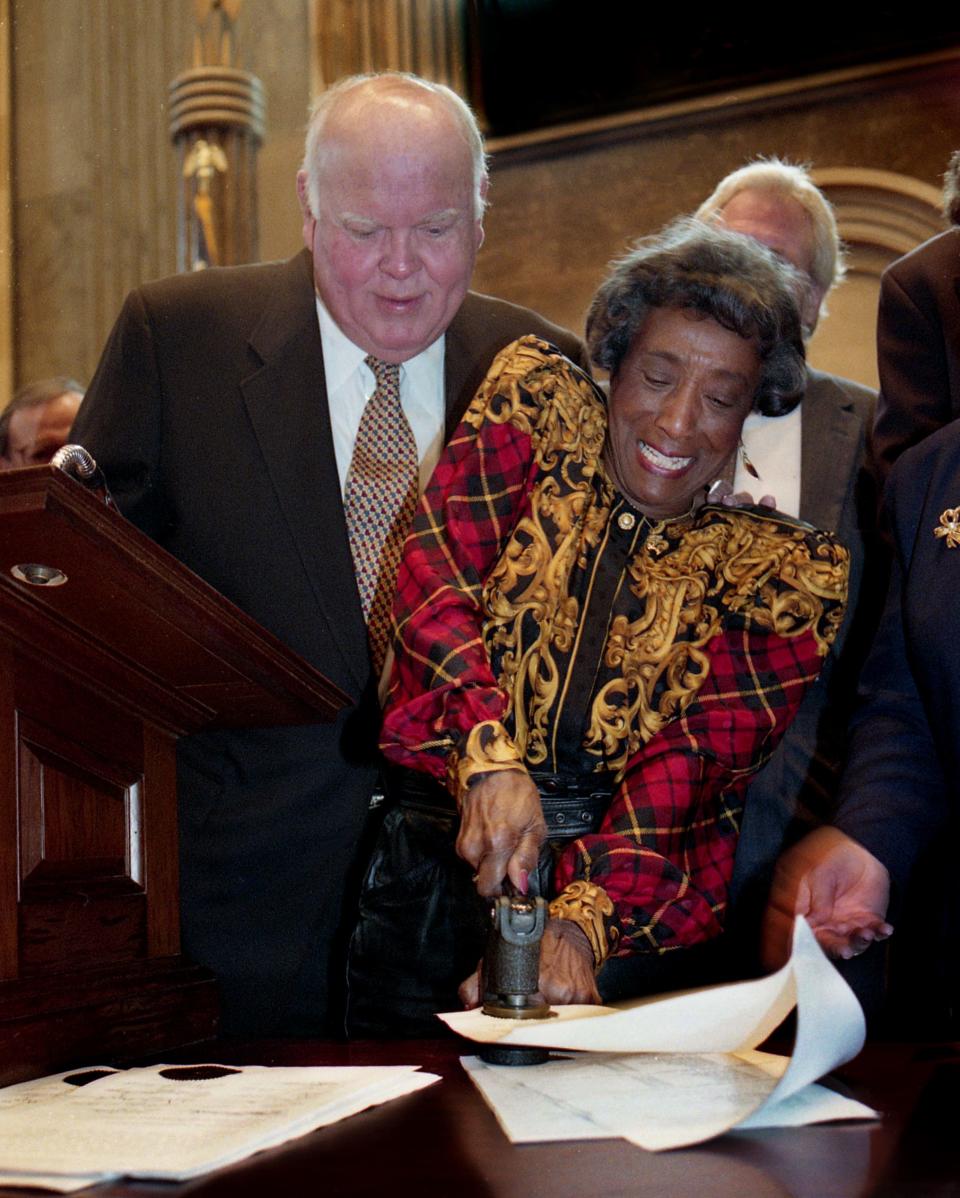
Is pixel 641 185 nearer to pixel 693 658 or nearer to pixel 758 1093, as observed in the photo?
pixel 693 658

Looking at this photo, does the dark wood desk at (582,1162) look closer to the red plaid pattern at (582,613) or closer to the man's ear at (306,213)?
the red plaid pattern at (582,613)

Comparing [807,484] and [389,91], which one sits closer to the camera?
[389,91]

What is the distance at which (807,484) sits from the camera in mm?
2869

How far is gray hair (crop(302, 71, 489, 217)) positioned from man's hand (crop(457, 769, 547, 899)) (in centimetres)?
135

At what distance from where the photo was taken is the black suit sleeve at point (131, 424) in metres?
2.42

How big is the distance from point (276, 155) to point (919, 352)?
357 centimetres

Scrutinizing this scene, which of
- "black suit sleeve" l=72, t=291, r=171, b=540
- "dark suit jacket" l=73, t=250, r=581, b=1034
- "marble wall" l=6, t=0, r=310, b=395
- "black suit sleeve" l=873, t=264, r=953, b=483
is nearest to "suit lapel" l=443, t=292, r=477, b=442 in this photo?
"dark suit jacket" l=73, t=250, r=581, b=1034

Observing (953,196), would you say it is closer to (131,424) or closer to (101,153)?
(131,424)

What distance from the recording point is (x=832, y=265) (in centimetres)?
335

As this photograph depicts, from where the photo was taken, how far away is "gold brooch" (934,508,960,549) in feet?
6.19

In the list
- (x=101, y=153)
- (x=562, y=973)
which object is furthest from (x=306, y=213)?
(x=101, y=153)

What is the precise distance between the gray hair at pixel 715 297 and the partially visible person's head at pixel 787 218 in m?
1.01

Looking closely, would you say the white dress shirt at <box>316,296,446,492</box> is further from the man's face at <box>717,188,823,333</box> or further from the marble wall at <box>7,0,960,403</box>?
the marble wall at <box>7,0,960,403</box>

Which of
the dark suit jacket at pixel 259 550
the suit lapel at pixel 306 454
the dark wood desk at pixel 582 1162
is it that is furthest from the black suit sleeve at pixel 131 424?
the dark wood desk at pixel 582 1162
